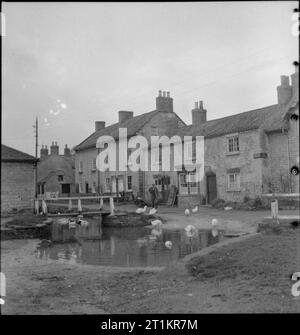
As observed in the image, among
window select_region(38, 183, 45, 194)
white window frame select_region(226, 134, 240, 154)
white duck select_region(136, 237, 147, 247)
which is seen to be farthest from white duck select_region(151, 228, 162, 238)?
window select_region(38, 183, 45, 194)

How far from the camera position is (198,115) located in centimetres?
563

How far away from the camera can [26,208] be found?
1630 cm

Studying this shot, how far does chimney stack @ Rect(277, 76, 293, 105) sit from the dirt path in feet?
7.40

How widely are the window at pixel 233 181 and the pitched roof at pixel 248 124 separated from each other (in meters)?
0.77

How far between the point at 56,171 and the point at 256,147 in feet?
52.5

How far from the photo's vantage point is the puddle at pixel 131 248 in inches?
360

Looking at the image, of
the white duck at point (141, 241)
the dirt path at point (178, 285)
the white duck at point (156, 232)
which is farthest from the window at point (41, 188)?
the dirt path at point (178, 285)

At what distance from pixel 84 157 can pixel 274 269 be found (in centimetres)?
404

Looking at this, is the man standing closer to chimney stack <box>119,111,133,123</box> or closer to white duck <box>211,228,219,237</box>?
white duck <box>211,228,219,237</box>

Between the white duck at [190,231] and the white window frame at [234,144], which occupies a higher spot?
the white window frame at [234,144]

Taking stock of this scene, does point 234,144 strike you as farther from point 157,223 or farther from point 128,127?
point 157,223

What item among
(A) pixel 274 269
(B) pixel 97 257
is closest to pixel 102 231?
(B) pixel 97 257

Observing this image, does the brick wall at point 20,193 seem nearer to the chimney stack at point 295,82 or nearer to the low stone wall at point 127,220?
the low stone wall at point 127,220

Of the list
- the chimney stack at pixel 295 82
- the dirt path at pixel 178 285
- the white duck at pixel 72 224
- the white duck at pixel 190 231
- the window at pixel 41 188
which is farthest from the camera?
the window at pixel 41 188
